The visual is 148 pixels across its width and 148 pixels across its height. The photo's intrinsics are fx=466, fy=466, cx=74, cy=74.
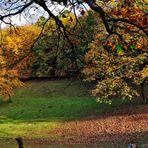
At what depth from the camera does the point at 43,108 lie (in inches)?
2485

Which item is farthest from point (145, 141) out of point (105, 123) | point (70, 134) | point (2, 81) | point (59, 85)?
point (59, 85)

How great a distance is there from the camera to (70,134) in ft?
137

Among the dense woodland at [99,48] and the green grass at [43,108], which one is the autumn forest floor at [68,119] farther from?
the dense woodland at [99,48]

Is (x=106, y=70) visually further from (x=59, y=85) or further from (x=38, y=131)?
(x=59, y=85)

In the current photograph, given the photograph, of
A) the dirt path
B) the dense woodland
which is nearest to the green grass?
the dirt path

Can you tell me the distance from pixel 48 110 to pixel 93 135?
893 inches

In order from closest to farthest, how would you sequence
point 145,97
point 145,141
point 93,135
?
point 145,141 → point 93,135 → point 145,97

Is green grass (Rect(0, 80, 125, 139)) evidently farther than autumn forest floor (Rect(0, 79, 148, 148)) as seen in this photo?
Yes

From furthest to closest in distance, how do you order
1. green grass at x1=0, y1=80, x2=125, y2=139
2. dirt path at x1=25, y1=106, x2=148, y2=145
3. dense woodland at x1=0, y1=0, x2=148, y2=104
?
green grass at x1=0, y1=80, x2=125, y2=139
dirt path at x1=25, y1=106, x2=148, y2=145
dense woodland at x1=0, y1=0, x2=148, y2=104

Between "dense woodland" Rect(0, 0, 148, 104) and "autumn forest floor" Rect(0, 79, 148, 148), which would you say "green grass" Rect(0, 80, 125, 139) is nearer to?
"autumn forest floor" Rect(0, 79, 148, 148)

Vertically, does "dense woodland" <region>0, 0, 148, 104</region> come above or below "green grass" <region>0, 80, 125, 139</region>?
above

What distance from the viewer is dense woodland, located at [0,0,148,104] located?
33.0 feet

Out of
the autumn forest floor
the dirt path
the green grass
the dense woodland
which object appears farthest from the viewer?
the green grass

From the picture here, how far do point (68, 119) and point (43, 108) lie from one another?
34.4 feet
